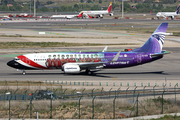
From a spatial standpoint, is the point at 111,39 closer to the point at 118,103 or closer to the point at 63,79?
the point at 63,79

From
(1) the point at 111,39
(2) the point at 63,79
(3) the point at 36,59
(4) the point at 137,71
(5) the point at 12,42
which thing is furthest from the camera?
(1) the point at 111,39

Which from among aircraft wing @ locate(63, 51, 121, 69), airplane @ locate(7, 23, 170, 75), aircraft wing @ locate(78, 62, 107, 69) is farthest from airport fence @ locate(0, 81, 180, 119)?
airplane @ locate(7, 23, 170, 75)

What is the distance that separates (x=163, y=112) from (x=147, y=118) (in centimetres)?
293

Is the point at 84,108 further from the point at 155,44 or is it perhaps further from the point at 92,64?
the point at 155,44

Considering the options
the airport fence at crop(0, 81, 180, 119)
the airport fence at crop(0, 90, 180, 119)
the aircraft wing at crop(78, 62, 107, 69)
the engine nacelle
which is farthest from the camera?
the engine nacelle

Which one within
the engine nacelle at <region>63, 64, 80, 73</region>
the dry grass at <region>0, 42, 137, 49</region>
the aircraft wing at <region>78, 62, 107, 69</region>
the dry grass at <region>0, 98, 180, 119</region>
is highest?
the dry grass at <region>0, 42, 137, 49</region>

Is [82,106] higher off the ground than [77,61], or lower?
lower

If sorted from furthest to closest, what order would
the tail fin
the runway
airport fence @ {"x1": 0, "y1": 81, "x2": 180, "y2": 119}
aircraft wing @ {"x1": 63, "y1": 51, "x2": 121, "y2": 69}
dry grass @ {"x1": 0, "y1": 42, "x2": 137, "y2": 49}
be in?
dry grass @ {"x1": 0, "y1": 42, "x2": 137, "y2": 49} < the tail fin < aircraft wing @ {"x1": 63, "y1": 51, "x2": 121, "y2": 69} < the runway < airport fence @ {"x1": 0, "y1": 81, "x2": 180, "y2": 119}

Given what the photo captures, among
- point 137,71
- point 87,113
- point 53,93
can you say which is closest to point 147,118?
point 87,113

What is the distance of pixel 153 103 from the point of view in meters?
34.8

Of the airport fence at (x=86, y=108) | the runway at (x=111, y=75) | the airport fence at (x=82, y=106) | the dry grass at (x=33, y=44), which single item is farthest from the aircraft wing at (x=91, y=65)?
the dry grass at (x=33, y=44)

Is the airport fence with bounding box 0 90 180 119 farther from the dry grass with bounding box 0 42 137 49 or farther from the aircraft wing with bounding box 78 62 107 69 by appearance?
the dry grass with bounding box 0 42 137 49

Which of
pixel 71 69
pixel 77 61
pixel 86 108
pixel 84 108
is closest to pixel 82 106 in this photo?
pixel 84 108

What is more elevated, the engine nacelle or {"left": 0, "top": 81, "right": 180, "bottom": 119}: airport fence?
the engine nacelle
